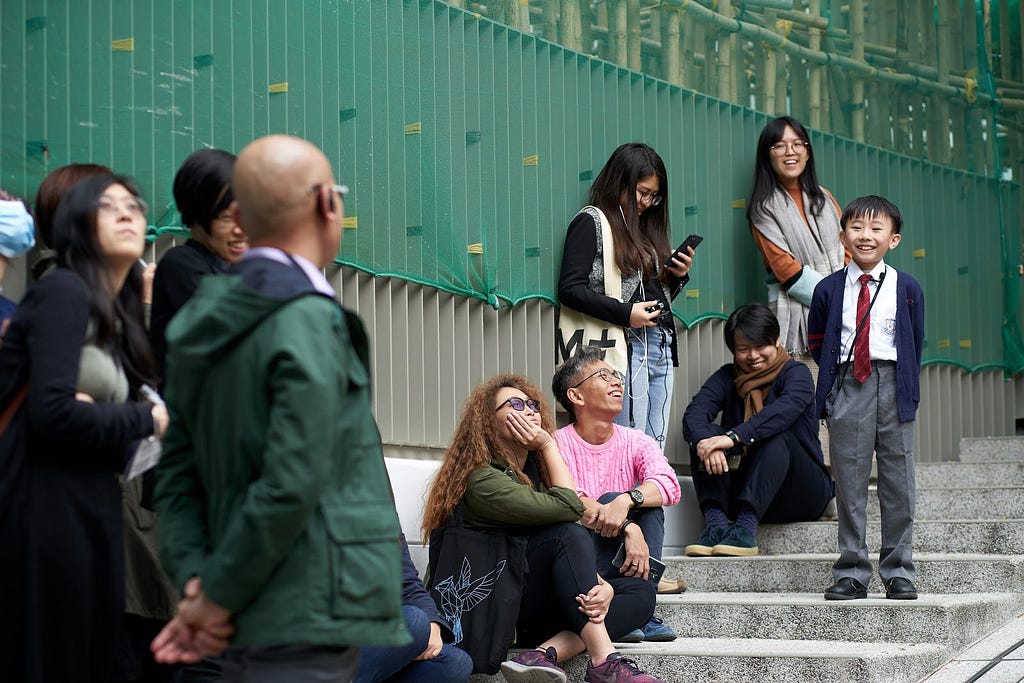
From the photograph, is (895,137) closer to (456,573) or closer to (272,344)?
(456,573)

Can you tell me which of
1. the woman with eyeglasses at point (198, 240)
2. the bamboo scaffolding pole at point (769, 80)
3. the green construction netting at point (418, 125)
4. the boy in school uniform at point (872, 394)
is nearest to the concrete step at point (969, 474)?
the green construction netting at point (418, 125)

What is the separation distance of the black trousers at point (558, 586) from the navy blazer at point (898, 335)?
1.22m

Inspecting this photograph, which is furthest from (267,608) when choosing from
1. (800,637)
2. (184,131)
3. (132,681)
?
(800,637)

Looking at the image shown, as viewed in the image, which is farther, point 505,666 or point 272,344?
point 505,666

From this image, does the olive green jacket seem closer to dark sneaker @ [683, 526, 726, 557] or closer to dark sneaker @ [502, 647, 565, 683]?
dark sneaker @ [502, 647, 565, 683]

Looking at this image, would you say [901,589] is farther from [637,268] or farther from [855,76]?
[855,76]

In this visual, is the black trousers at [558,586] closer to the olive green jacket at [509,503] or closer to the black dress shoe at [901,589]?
the olive green jacket at [509,503]

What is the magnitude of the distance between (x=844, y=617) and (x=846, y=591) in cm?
23

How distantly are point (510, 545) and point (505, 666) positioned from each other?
1.21 ft

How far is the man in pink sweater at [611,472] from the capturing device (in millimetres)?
4719

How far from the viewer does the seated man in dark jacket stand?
572 cm

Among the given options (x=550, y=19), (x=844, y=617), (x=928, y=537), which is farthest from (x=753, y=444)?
(x=550, y=19)

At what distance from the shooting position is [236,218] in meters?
3.29

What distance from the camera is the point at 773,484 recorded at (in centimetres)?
572
